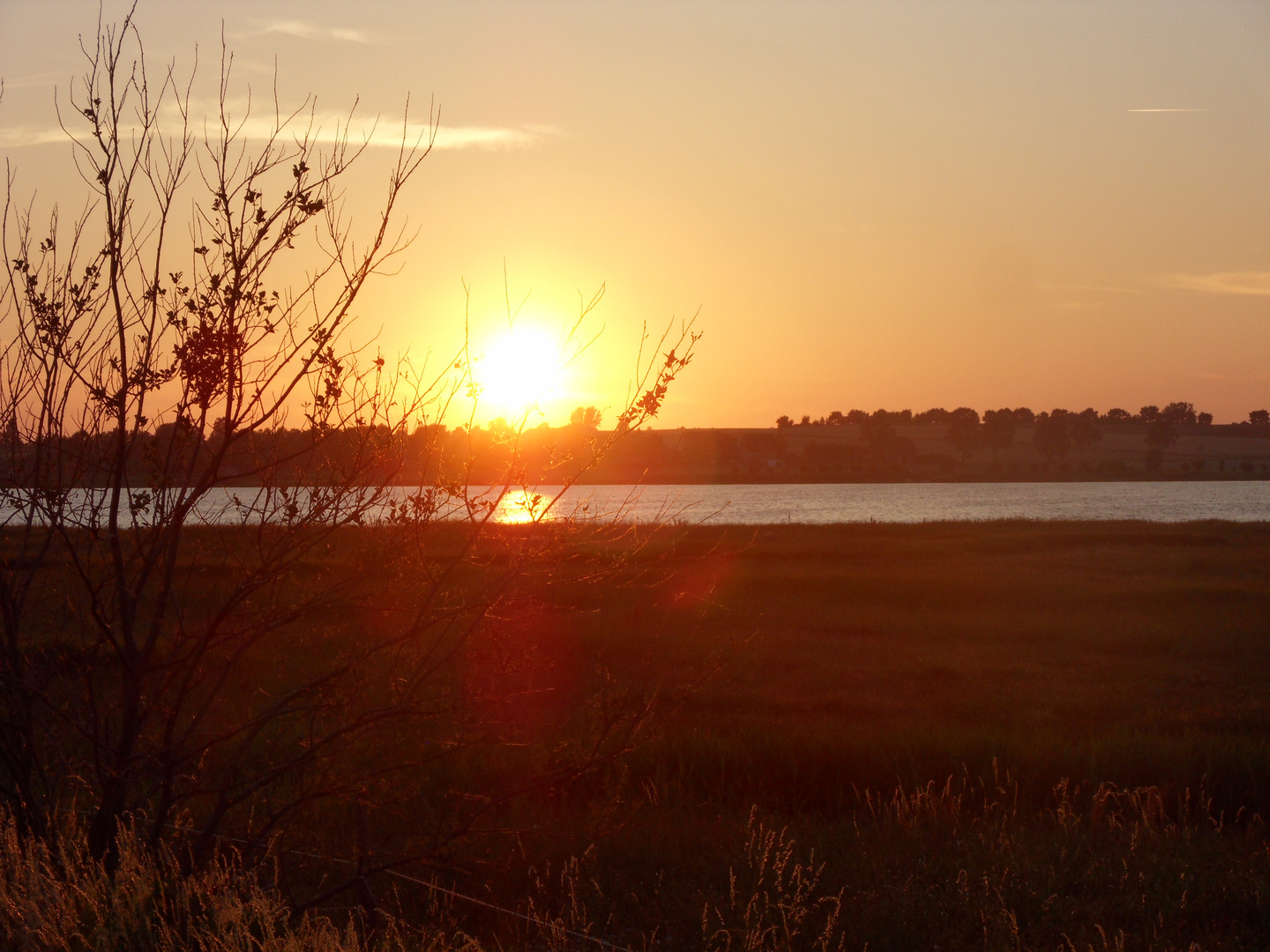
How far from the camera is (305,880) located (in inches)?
257

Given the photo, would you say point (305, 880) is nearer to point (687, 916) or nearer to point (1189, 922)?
point (687, 916)

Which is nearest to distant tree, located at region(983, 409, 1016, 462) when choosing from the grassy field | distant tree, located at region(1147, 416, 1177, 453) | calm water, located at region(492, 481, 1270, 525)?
distant tree, located at region(1147, 416, 1177, 453)

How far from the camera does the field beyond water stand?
5.68m

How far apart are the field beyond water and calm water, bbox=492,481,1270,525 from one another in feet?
62.1

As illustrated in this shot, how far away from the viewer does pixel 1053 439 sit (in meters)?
126

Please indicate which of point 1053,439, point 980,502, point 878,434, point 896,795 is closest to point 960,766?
point 896,795

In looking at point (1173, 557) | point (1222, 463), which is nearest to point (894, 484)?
point (1222, 463)

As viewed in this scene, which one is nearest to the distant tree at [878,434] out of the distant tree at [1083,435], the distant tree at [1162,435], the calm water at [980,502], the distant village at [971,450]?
the distant village at [971,450]

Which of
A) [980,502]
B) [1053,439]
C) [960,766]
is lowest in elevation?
[960,766]

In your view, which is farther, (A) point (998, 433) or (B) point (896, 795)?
(A) point (998, 433)

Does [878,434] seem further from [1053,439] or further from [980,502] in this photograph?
[980,502]

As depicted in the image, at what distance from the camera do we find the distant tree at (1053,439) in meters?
126

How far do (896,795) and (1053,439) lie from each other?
426ft

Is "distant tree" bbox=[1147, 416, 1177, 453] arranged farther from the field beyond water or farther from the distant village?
the field beyond water
